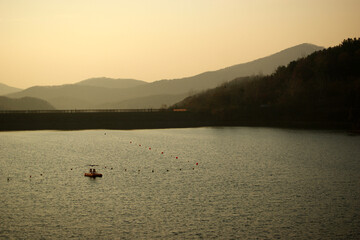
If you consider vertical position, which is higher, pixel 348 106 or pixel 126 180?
pixel 348 106

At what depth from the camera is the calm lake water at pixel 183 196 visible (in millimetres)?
39594

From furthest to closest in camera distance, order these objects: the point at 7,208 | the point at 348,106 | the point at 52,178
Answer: the point at 348,106 → the point at 52,178 → the point at 7,208

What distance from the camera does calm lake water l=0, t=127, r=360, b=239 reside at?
1559 inches

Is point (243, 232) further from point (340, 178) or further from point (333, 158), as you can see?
point (333, 158)

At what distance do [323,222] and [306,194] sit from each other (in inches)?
473

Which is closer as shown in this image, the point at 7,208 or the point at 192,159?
the point at 7,208

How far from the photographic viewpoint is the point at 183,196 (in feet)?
173

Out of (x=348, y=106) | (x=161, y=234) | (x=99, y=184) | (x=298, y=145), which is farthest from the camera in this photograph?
(x=348, y=106)

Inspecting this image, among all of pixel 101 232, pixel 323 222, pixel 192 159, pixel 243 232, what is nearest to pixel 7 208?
pixel 101 232

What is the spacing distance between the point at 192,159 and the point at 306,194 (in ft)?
122

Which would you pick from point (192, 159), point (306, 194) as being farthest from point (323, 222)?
point (192, 159)

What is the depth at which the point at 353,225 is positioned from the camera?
4031 centimetres

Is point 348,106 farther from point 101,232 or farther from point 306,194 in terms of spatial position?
point 101,232

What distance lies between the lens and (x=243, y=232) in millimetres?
38812
